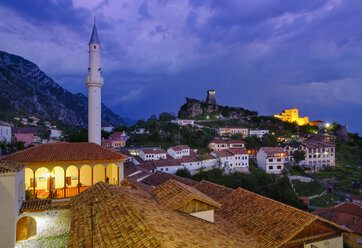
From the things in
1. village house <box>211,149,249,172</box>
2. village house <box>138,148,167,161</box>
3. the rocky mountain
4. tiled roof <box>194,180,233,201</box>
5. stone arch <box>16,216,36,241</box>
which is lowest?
village house <box>211,149,249,172</box>

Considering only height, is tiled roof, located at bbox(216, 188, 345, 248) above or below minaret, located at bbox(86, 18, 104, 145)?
below

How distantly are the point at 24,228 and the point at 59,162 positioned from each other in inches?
137

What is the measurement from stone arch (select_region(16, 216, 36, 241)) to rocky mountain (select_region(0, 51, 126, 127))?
7709 centimetres

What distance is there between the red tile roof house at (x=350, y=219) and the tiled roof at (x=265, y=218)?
43.6ft

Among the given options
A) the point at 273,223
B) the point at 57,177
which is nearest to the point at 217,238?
the point at 273,223

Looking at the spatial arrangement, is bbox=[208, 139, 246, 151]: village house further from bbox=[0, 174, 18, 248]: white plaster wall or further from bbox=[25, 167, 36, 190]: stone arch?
bbox=[0, 174, 18, 248]: white plaster wall

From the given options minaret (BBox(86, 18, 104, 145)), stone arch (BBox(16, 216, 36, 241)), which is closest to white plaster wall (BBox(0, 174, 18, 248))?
stone arch (BBox(16, 216, 36, 241))

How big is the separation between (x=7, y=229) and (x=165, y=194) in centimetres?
669

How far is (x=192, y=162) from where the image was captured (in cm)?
4047

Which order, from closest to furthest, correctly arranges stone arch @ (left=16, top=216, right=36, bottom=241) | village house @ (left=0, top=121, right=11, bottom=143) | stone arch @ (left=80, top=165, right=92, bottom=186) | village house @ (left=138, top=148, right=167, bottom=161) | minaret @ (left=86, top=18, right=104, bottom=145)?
stone arch @ (left=16, top=216, right=36, bottom=241) → stone arch @ (left=80, top=165, right=92, bottom=186) → minaret @ (left=86, top=18, right=104, bottom=145) → village house @ (left=0, top=121, right=11, bottom=143) → village house @ (left=138, top=148, right=167, bottom=161)

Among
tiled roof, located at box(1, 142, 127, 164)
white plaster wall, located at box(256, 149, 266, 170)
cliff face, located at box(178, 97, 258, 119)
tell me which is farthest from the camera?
cliff face, located at box(178, 97, 258, 119)

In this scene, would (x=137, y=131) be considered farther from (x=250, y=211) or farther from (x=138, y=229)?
(x=138, y=229)

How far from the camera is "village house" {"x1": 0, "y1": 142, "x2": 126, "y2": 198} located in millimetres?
12477

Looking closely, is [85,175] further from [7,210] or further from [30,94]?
[30,94]
